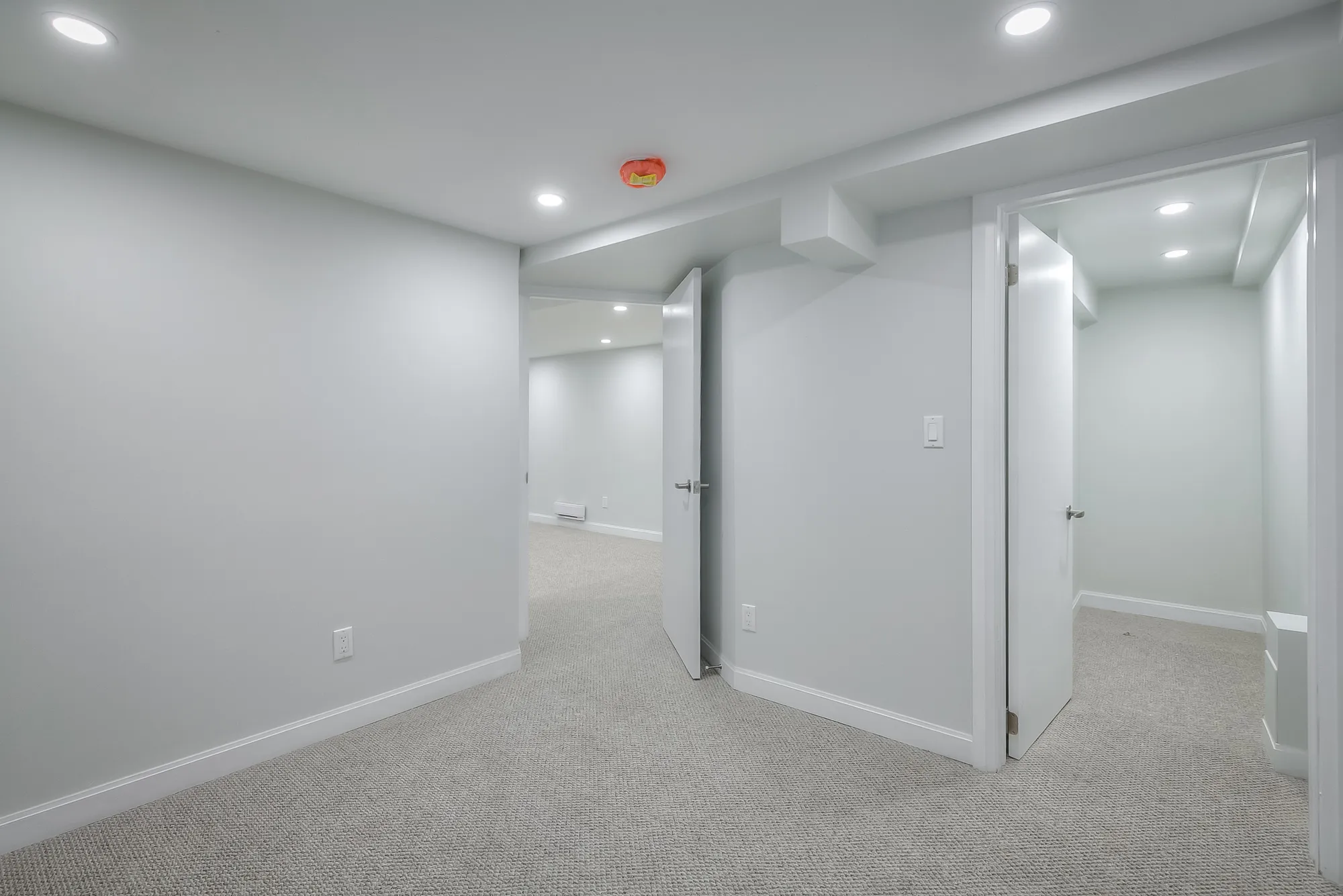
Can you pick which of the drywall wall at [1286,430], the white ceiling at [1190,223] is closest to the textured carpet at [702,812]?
the drywall wall at [1286,430]

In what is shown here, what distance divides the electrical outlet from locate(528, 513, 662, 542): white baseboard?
4.33m

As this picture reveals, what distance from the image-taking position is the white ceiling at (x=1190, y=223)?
241 cm

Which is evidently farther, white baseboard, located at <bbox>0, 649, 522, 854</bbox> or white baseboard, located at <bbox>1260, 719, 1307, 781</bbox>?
white baseboard, located at <bbox>1260, 719, 1307, 781</bbox>

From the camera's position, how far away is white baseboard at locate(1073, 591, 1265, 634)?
389 cm

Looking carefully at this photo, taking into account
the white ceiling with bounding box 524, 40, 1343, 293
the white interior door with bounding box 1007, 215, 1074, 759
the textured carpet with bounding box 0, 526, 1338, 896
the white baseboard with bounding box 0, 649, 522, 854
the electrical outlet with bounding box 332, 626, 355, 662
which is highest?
the white ceiling with bounding box 524, 40, 1343, 293

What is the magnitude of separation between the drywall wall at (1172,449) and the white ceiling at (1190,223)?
34 centimetres

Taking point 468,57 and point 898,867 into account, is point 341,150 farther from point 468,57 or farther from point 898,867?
Answer: point 898,867

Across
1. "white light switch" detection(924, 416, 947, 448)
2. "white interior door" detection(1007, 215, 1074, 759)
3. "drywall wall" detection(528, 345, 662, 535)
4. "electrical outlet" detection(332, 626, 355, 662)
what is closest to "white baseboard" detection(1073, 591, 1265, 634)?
"white interior door" detection(1007, 215, 1074, 759)

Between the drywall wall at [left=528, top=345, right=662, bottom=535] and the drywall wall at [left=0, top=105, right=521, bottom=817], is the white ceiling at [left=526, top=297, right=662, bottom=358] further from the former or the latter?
the drywall wall at [left=0, top=105, right=521, bottom=817]

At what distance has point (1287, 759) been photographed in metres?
2.21

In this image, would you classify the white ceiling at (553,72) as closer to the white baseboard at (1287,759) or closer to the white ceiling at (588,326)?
the white ceiling at (588,326)

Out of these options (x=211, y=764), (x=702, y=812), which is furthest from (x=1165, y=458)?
(x=211, y=764)

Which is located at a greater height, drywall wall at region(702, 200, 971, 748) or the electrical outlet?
drywall wall at region(702, 200, 971, 748)

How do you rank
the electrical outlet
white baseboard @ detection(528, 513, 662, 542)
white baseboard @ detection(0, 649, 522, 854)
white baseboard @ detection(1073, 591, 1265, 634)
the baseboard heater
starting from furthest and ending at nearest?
the baseboard heater → white baseboard @ detection(528, 513, 662, 542) → white baseboard @ detection(1073, 591, 1265, 634) → the electrical outlet → white baseboard @ detection(0, 649, 522, 854)
